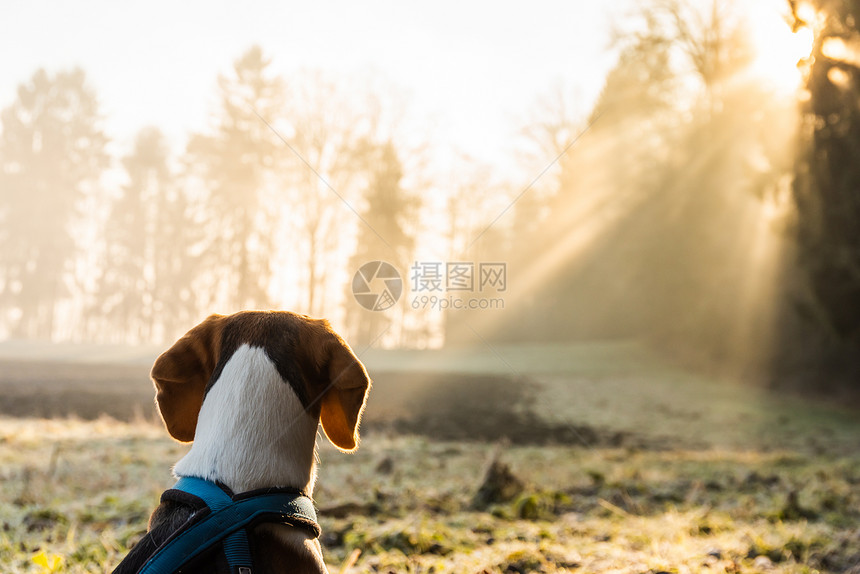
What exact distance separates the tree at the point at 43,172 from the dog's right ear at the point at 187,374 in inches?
815

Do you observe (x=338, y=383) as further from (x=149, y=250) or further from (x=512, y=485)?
(x=149, y=250)

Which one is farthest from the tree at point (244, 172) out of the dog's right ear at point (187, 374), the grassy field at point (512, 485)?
the dog's right ear at point (187, 374)

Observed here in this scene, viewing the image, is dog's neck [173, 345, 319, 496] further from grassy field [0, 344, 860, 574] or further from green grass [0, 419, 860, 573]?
green grass [0, 419, 860, 573]

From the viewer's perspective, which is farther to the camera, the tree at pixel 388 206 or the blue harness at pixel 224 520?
the tree at pixel 388 206

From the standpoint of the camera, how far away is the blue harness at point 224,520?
1716 millimetres

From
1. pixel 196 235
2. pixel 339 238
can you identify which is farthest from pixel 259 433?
pixel 196 235

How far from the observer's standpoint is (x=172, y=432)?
7.03 feet

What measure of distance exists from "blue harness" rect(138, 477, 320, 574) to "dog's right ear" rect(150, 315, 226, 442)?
263 millimetres

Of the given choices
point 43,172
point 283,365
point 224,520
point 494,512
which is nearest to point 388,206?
point 43,172

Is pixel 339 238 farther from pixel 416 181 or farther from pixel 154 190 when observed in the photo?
pixel 154 190

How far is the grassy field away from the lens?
3576 millimetres

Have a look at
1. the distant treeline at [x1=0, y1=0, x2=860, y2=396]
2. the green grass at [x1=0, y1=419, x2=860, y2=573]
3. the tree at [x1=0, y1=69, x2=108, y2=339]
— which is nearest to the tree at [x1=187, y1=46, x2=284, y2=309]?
the distant treeline at [x1=0, y1=0, x2=860, y2=396]

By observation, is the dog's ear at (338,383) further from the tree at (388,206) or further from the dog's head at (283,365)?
the tree at (388,206)

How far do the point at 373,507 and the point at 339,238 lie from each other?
13.7m
